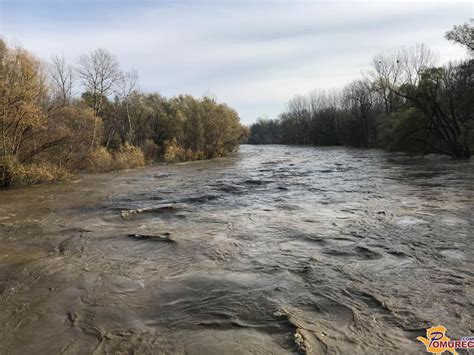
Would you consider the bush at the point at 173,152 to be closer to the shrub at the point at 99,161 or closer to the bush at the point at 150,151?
the bush at the point at 150,151

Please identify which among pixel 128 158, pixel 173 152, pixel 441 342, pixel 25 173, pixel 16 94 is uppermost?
pixel 16 94

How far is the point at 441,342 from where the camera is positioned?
4316 mm

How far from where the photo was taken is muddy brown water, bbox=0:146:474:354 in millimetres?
4645

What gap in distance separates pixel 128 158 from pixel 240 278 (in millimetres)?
33113

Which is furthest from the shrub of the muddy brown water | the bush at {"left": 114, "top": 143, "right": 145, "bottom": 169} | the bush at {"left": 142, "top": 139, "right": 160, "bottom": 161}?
the muddy brown water

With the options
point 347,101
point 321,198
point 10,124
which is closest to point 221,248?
point 321,198

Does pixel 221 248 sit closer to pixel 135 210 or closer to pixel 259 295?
pixel 259 295

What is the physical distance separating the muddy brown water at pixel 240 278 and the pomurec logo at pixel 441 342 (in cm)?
12

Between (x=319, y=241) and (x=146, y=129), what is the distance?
51806mm

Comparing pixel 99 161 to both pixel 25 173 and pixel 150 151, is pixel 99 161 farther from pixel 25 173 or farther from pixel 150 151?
pixel 150 151

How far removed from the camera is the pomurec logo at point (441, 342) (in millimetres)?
4156

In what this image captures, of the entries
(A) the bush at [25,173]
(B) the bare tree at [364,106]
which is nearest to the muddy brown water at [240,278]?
(A) the bush at [25,173]

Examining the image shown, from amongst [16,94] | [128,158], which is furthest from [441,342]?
[128,158]

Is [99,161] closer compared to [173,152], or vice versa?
[99,161]
